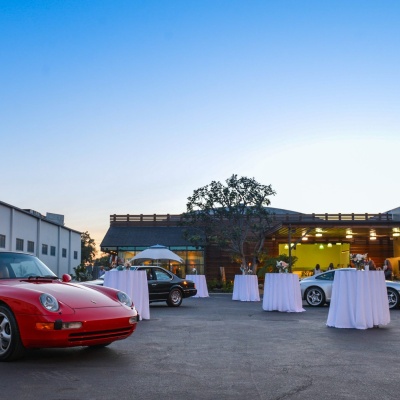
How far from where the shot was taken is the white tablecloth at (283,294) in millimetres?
15383

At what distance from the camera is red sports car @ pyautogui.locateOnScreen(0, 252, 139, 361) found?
6055mm

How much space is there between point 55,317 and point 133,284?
656 cm

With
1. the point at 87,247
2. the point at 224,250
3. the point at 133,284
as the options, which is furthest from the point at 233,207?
the point at 87,247

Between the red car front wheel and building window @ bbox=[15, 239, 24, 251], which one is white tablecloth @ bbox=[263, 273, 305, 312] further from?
building window @ bbox=[15, 239, 24, 251]

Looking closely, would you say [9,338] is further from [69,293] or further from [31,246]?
[31,246]

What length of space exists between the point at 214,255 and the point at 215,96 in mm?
20659

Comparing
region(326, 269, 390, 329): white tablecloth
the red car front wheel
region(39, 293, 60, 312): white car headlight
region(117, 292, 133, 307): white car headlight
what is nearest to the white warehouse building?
region(326, 269, 390, 329): white tablecloth

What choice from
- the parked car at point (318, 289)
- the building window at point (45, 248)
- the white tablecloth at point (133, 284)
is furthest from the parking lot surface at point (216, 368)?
the building window at point (45, 248)

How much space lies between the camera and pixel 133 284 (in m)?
12.6

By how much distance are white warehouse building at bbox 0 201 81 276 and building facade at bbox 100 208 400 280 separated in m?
3.69

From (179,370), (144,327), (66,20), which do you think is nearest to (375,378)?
(179,370)

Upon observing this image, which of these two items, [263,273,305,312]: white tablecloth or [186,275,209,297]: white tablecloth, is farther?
[186,275,209,297]: white tablecloth

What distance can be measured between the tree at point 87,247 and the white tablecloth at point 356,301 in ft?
256

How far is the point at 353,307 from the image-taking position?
10.4 metres
